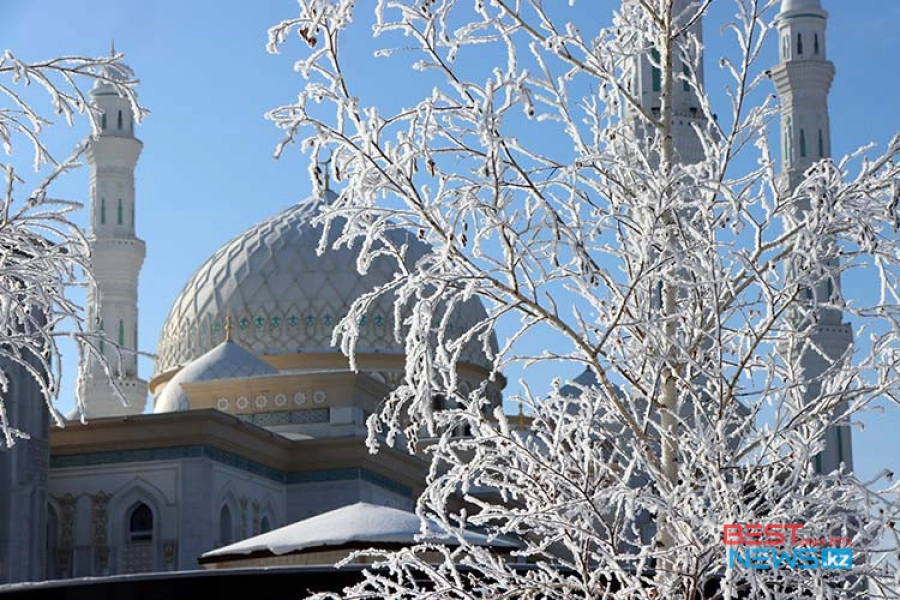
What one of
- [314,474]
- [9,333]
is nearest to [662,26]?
[9,333]

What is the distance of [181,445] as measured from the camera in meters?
20.7

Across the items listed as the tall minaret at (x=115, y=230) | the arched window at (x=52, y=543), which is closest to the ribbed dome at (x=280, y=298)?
the tall minaret at (x=115, y=230)

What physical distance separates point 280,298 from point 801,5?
15.6 meters

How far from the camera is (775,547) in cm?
428

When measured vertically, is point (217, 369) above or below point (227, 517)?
above

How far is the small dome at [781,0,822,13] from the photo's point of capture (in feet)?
122

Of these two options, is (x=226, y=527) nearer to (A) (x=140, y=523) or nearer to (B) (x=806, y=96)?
(A) (x=140, y=523)

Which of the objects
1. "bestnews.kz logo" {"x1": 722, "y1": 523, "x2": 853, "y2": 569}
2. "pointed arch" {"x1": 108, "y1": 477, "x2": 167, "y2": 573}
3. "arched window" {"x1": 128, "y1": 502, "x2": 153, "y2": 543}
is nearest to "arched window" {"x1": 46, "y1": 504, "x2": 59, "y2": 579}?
"pointed arch" {"x1": 108, "y1": 477, "x2": 167, "y2": 573}

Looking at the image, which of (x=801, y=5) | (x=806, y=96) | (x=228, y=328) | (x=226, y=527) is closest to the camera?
(x=226, y=527)

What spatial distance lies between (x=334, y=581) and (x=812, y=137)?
27.7m

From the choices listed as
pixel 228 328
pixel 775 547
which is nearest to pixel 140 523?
pixel 228 328

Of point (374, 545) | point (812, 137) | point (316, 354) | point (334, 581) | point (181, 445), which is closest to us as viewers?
point (334, 581)

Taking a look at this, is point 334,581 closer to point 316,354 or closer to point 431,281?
point 431,281

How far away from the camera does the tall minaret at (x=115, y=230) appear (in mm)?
31812
